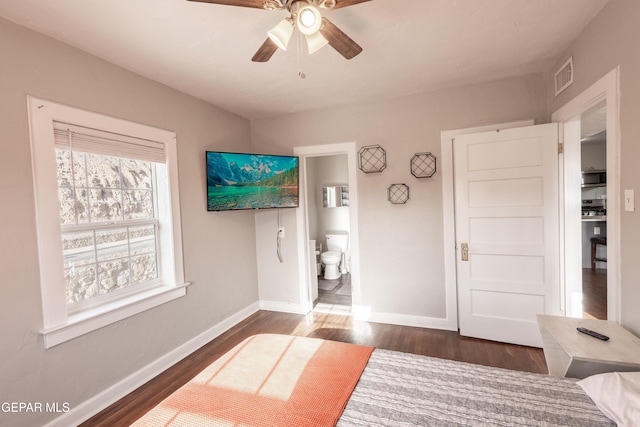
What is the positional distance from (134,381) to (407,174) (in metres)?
3.00

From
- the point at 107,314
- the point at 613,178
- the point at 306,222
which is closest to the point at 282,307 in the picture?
the point at 306,222

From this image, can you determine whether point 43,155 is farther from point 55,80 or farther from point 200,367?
point 200,367

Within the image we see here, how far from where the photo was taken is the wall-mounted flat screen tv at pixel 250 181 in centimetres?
275

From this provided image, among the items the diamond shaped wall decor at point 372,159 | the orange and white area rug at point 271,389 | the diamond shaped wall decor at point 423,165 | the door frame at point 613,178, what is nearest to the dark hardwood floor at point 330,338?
the door frame at point 613,178

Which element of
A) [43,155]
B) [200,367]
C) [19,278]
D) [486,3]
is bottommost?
[200,367]

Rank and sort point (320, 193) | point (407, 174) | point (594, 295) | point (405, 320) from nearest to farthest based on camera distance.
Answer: point (407, 174)
point (405, 320)
point (594, 295)
point (320, 193)

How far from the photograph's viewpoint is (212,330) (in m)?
2.88

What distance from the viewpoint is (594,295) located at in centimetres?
367

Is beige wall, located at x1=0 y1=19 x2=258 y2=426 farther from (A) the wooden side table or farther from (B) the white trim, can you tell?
(A) the wooden side table

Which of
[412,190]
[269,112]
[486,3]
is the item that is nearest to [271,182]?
[269,112]

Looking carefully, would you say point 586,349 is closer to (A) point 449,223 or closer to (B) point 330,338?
(A) point 449,223

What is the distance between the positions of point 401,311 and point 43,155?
10.6ft

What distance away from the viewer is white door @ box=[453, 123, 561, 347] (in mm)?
2354

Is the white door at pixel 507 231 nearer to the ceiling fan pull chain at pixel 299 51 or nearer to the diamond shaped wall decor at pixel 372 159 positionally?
the diamond shaped wall decor at pixel 372 159
